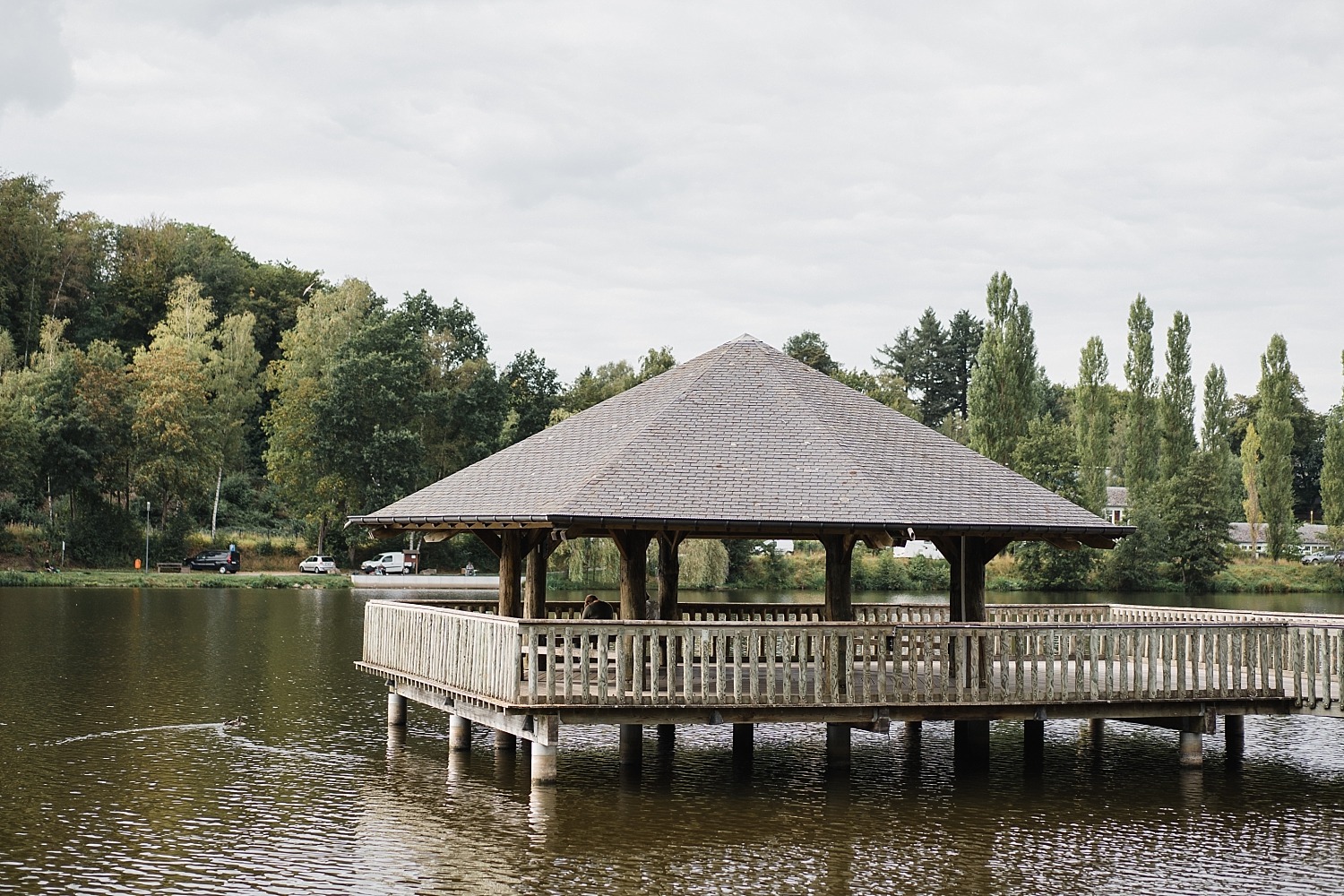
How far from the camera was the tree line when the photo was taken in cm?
7175

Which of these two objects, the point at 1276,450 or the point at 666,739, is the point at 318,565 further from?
the point at 666,739

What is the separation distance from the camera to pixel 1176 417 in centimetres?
7400

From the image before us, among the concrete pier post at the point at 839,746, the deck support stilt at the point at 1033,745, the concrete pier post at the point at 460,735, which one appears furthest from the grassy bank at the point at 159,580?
the deck support stilt at the point at 1033,745

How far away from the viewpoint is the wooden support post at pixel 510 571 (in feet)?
70.4

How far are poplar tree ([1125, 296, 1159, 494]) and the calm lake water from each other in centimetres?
4876

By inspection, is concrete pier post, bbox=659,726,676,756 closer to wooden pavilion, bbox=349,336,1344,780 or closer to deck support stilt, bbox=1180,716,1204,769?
wooden pavilion, bbox=349,336,1344,780

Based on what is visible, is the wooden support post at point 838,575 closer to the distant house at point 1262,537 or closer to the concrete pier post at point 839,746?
the concrete pier post at point 839,746

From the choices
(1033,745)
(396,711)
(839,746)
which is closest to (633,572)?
(839,746)

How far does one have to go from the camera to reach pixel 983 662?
18984 mm

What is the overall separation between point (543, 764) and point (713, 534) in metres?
4.42

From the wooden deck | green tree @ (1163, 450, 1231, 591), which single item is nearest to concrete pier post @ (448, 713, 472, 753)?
the wooden deck

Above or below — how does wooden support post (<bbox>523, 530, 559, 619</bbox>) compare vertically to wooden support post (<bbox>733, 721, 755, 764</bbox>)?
above

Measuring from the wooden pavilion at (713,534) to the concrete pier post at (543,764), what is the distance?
24mm

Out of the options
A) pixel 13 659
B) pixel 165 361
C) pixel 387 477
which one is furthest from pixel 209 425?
pixel 13 659
